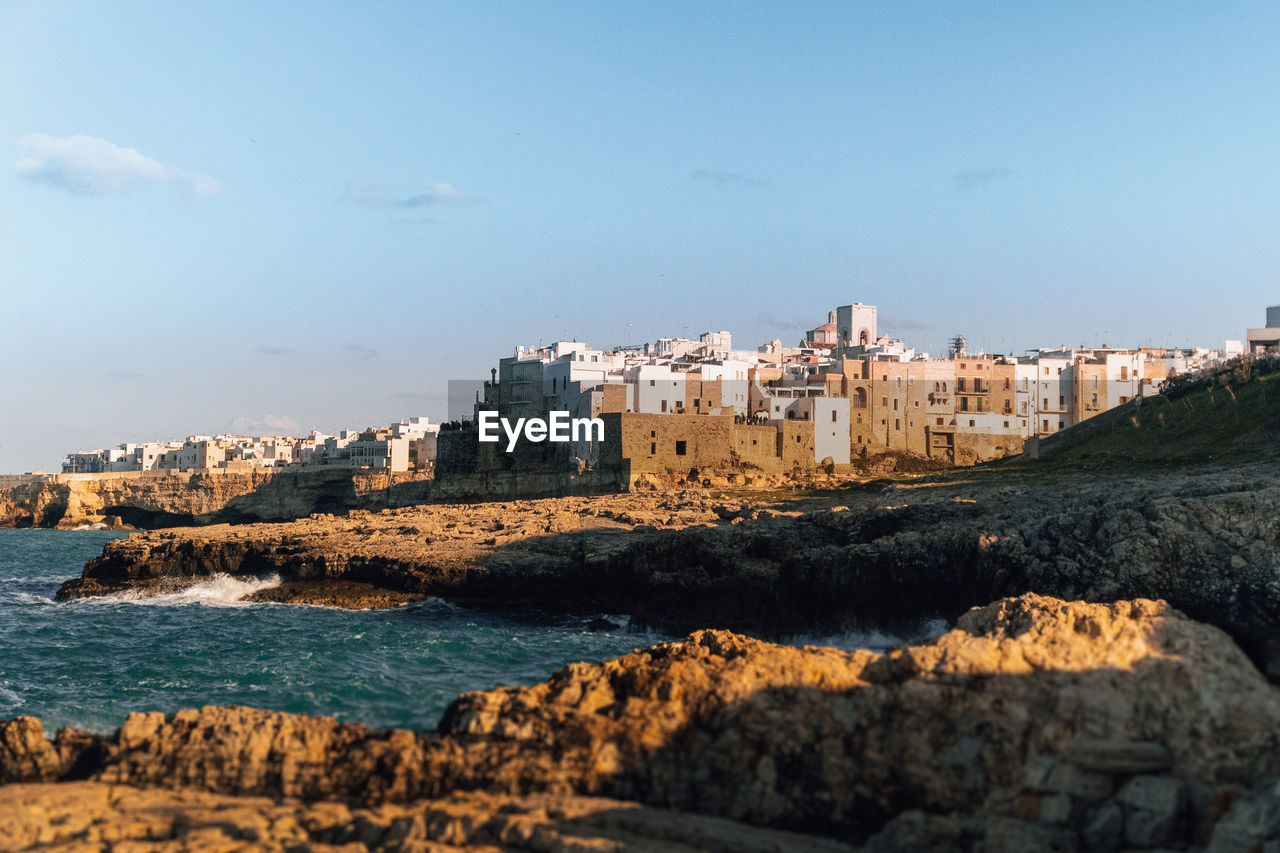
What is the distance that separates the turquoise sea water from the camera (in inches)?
730

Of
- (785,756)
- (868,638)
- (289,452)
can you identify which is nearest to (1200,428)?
(868,638)

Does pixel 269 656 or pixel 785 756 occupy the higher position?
pixel 785 756

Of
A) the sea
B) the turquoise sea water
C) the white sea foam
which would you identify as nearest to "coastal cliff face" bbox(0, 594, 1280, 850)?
the sea

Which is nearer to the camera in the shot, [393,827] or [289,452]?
[393,827]

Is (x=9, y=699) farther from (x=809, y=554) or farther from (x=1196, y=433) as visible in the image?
(x=1196, y=433)

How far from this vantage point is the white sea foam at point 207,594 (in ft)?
113

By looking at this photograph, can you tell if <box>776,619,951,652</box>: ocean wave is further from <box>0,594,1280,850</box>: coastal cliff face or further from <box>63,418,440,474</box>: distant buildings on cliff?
<box>63,418,440,474</box>: distant buildings on cliff

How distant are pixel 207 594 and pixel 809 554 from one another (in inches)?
815

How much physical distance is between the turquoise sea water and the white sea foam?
217 mm

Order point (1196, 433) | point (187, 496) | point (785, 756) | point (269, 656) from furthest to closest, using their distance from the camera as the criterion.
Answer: point (187, 496) → point (1196, 433) → point (269, 656) → point (785, 756)

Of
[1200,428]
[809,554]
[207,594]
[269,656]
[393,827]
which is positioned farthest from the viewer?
[1200,428]

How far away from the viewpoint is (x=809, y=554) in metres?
25.8

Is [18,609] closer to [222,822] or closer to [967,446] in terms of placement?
[222,822]

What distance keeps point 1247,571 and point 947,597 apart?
623cm
